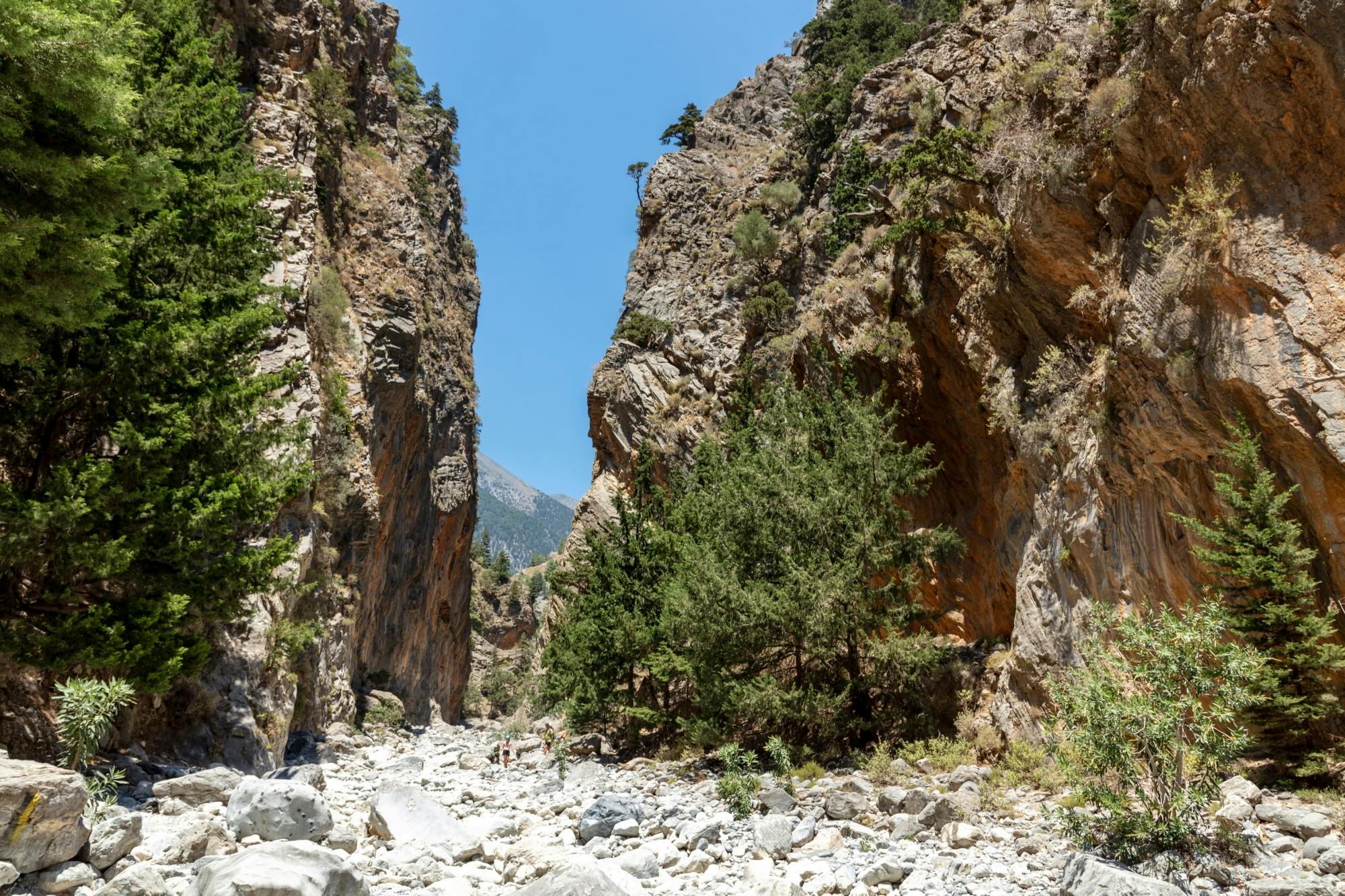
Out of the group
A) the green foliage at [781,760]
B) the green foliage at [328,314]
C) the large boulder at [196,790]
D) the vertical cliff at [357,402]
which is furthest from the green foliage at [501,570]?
the large boulder at [196,790]

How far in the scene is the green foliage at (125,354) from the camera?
8609 mm

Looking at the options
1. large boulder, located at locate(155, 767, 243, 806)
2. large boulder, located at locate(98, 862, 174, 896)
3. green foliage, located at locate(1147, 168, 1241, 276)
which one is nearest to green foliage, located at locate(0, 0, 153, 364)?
large boulder, located at locate(155, 767, 243, 806)

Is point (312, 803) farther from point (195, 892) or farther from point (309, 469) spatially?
point (309, 469)

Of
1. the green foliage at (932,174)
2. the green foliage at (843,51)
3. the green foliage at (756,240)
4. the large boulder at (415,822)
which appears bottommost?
the large boulder at (415,822)

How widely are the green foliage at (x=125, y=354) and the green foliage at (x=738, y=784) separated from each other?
27.2 ft

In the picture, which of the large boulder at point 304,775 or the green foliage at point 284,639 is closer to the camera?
the large boulder at point 304,775

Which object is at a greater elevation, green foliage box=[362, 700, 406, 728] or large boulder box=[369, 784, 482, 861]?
large boulder box=[369, 784, 482, 861]

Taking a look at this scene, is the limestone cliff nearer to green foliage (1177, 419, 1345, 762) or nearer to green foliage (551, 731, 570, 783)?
green foliage (1177, 419, 1345, 762)

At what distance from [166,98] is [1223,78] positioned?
17.0 meters

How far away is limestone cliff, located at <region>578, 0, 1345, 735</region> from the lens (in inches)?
400

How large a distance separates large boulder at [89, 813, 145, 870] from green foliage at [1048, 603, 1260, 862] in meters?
9.18

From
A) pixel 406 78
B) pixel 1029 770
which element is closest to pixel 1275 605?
pixel 1029 770

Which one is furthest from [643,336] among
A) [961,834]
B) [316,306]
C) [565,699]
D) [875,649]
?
[961,834]

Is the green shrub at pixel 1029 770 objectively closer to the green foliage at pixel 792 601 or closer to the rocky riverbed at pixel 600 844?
the rocky riverbed at pixel 600 844
